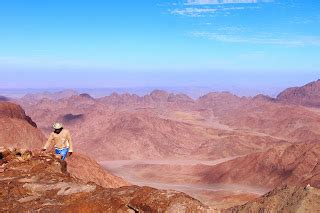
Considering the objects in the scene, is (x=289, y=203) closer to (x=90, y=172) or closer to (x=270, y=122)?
(x=90, y=172)

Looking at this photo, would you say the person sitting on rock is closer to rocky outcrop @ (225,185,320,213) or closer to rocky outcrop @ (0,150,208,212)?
rocky outcrop @ (0,150,208,212)

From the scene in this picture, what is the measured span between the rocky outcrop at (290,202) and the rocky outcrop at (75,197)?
2399 cm

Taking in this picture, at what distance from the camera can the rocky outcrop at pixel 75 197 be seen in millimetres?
11195

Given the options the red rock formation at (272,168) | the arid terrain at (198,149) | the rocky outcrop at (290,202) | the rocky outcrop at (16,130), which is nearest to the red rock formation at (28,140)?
the rocky outcrop at (16,130)

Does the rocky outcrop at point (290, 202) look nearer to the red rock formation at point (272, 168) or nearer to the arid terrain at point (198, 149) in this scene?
the arid terrain at point (198, 149)

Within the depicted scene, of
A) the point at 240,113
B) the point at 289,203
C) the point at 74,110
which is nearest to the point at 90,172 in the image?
the point at 289,203

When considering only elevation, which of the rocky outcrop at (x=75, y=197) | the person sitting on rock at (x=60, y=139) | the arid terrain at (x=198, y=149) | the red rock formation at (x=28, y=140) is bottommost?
the arid terrain at (x=198, y=149)

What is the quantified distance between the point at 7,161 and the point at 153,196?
7.93m

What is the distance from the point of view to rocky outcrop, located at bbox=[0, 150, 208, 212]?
441 inches

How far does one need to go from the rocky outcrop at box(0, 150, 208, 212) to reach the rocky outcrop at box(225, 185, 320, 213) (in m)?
24.0

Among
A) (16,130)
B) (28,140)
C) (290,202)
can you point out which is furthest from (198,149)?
(290,202)

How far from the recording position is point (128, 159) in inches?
4747

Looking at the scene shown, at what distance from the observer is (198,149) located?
427 ft

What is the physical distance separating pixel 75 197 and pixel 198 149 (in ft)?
391
